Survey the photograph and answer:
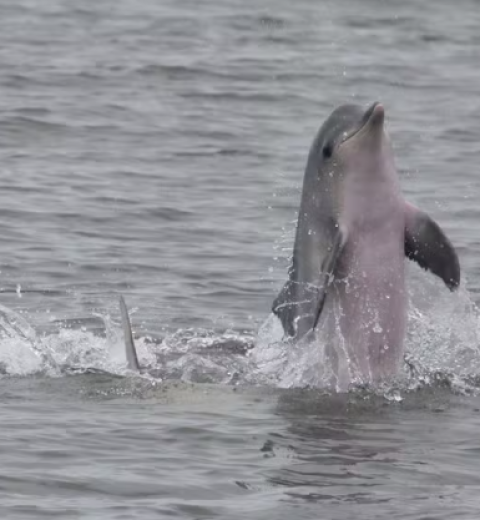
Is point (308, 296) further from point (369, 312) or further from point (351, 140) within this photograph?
point (351, 140)

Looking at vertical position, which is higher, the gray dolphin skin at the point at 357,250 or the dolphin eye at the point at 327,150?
the dolphin eye at the point at 327,150

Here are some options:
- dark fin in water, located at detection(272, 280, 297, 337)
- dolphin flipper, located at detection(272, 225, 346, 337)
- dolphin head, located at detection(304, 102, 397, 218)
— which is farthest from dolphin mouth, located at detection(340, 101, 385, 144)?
dark fin in water, located at detection(272, 280, 297, 337)

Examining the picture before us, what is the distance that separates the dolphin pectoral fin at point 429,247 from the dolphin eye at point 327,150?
52 cm

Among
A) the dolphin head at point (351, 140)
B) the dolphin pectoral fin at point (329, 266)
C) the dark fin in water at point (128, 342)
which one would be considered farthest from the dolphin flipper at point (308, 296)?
the dark fin in water at point (128, 342)

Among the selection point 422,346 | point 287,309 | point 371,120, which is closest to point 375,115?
point 371,120

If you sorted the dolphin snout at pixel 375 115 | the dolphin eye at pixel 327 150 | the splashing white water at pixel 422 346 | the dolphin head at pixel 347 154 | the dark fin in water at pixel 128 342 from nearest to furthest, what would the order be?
the dolphin snout at pixel 375 115 < the dolphin head at pixel 347 154 < the dolphin eye at pixel 327 150 < the splashing white water at pixel 422 346 < the dark fin in water at pixel 128 342

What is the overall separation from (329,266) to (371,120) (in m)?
0.81

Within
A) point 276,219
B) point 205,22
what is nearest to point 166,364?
point 276,219

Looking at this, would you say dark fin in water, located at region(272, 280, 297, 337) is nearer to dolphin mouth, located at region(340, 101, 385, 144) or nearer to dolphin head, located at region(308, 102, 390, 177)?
dolphin head, located at region(308, 102, 390, 177)

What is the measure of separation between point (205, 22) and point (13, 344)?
14.6 meters

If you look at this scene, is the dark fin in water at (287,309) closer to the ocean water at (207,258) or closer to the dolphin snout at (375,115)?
the ocean water at (207,258)

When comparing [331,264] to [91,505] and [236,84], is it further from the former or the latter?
[236,84]

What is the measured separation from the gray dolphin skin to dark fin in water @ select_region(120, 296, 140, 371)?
0.93 m

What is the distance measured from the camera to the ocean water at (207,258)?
27.9 ft
